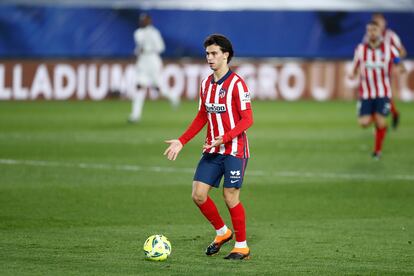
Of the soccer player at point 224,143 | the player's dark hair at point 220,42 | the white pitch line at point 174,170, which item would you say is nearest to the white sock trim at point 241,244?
the soccer player at point 224,143

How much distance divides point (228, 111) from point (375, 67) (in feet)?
27.1

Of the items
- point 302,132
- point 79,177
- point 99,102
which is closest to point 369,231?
point 79,177

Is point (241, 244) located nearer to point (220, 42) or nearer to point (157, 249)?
point (157, 249)

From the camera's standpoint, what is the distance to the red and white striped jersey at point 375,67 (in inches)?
661

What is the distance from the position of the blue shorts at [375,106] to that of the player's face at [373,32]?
40.1 inches

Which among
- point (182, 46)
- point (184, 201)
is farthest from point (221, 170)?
Answer: point (182, 46)

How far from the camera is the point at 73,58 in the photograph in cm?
2809

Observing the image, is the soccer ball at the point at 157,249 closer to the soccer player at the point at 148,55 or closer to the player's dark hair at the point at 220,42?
the player's dark hair at the point at 220,42

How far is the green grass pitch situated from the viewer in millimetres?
8750

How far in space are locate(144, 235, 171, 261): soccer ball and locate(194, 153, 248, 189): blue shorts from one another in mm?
683

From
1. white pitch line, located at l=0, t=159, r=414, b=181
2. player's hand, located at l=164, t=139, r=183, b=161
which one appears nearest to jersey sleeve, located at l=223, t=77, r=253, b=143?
player's hand, located at l=164, t=139, r=183, b=161

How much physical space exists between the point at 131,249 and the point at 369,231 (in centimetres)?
264

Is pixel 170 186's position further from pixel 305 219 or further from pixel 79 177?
pixel 305 219

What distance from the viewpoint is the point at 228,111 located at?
906cm
